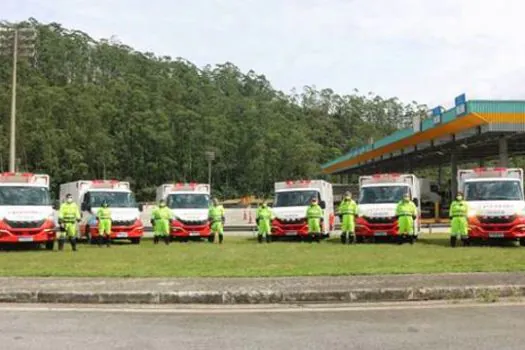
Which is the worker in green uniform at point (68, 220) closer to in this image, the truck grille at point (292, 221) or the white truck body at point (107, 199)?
the white truck body at point (107, 199)

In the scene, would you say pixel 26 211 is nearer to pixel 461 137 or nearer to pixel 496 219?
pixel 496 219

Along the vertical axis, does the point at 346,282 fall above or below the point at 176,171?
below

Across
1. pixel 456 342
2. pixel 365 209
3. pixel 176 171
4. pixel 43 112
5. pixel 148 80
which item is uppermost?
pixel 148 80

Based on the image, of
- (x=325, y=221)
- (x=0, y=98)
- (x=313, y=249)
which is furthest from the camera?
(x=0, y=98)

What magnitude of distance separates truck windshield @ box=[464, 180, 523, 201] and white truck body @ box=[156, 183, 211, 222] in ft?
33.5

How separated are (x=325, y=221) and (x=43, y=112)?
222ft

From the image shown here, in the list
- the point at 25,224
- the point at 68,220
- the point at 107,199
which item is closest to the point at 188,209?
the point at 107,199

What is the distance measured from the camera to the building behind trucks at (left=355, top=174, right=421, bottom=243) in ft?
79.5

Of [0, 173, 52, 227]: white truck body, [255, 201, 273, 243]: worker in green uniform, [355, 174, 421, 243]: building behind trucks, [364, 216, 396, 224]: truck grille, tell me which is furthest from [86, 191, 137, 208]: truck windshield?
[364, 216, 396, 224]: truck grille

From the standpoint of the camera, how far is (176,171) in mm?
96688

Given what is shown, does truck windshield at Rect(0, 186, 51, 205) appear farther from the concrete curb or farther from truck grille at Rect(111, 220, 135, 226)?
the concrete curb

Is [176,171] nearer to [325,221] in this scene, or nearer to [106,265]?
[325,221]

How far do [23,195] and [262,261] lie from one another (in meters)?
10.1

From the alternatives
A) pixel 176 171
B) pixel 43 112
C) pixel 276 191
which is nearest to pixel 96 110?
pixel 43 112
